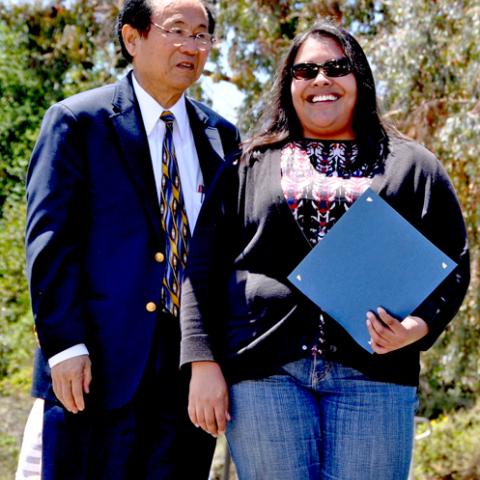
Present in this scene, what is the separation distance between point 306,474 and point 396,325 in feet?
1.58

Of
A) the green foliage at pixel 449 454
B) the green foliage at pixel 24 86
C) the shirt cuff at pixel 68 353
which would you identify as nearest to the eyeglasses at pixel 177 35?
the shirt cuff at pixel 68 353

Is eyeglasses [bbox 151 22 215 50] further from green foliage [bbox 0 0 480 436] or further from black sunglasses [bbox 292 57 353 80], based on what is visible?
green foliage [bbox 0 0 480 436]

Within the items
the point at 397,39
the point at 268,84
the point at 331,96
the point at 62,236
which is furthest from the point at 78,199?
the point at 268,84

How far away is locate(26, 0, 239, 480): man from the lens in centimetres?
257

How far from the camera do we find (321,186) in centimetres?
239

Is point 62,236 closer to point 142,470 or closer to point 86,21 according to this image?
point 142,470

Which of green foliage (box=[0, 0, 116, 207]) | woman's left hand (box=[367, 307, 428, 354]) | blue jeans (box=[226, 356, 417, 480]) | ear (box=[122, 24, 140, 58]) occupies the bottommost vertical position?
blue jeans (box=[226, 356, 417, 480])

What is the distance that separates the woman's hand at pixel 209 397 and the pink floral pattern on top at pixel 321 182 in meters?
0.46

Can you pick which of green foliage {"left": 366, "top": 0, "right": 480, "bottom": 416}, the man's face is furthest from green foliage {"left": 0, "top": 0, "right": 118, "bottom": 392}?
the man's face

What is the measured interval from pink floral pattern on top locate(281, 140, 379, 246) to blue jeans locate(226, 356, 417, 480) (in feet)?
1.27

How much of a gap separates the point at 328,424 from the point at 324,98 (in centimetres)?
93

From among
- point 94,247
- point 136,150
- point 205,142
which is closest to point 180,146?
point 205,142

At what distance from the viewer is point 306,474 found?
231 cm

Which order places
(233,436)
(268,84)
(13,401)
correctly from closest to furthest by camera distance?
(233,436) → (268,84) → (13,401)
